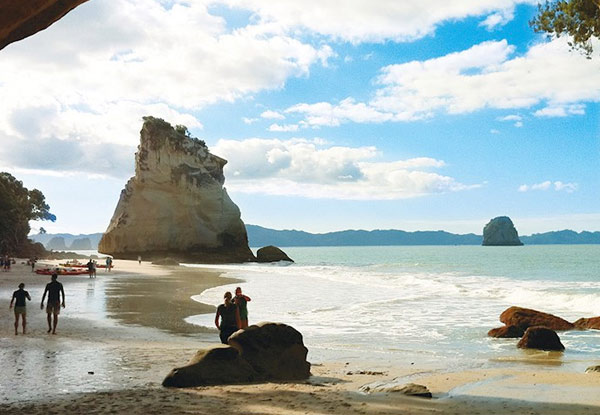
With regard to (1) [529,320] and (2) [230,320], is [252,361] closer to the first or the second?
(2) [230,320]

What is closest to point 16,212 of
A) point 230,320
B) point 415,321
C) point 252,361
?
point 415,321

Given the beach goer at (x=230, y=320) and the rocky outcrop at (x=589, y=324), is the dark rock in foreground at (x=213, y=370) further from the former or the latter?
the rocky outcrop at (x=589, y=324)

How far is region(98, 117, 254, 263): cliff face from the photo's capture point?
78562mm

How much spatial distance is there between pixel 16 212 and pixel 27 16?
2351 inches

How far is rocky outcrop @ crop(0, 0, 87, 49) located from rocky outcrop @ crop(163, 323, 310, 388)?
19.2 feet

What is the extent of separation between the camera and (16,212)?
6069 cm

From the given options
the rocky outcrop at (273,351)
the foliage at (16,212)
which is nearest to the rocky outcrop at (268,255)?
the foliage at (16,212)

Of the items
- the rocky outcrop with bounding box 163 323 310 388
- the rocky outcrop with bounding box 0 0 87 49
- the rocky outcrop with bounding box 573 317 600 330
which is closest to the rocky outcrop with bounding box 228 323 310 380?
the rocky outcrop with bounding box 163 323 310 388

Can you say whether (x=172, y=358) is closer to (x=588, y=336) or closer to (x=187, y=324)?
(x=187, y=324)

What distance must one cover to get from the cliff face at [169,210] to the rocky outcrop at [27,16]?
7026cm

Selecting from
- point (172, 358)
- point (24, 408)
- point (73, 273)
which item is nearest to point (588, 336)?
point (172, 358)

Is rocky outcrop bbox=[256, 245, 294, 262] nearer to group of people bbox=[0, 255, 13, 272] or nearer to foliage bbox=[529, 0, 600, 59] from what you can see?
group of people bbox=[0, 255, 13, 272]

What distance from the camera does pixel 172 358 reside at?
11523 mm

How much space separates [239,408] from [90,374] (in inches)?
144
